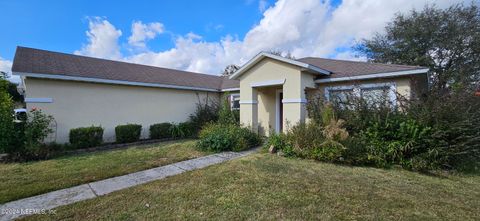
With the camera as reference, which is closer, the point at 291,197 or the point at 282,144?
the point at 291,197

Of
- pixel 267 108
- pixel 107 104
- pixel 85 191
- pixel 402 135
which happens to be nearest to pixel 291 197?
pixel 85 191

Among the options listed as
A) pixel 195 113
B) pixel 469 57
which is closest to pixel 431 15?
pixel 469 57

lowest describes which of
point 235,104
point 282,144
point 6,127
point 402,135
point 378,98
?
point 282,144

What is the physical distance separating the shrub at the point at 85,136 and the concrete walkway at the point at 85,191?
16.3ft

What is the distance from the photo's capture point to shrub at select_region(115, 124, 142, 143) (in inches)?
389

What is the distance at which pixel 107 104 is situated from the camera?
1017 centimetres

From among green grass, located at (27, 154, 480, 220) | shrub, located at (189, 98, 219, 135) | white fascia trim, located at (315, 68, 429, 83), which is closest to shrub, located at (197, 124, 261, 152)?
green grass, located at (27, 154, 480, 220)

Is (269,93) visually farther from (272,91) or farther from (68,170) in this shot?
(68,170)

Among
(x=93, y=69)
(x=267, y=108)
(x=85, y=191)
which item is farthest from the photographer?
(x=267, y=108)

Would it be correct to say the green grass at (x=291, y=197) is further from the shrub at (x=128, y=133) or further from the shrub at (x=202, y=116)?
the shrub at (x=202, y=116)

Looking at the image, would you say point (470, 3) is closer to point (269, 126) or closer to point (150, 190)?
point (269, 126)

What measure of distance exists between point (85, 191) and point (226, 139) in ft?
15.2

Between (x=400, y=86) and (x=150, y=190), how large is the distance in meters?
8.57

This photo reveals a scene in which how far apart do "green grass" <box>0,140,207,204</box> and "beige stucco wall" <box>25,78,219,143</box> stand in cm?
272
